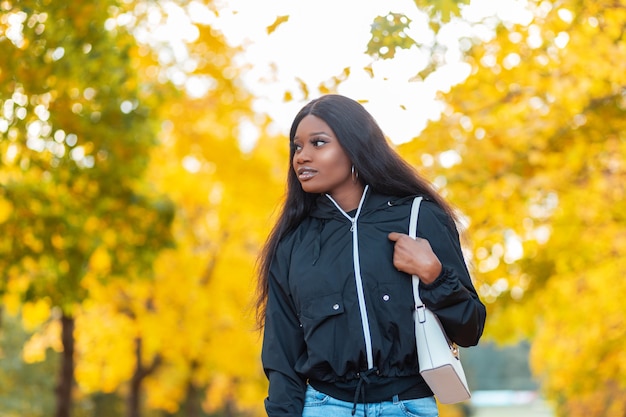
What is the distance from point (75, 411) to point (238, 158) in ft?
58.4

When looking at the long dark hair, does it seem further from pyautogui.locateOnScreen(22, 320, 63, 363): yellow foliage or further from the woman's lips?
pyautogui.locateOnScreen(22, 320, 63, 363): yellow foliage

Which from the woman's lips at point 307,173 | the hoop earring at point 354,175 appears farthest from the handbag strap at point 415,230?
the woman's lips at point 307,173

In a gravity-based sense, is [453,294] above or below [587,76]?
below

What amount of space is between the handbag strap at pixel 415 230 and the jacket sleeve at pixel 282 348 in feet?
1.48

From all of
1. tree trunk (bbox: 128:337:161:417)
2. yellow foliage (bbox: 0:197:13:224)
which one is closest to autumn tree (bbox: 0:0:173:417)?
yellow foliage (bbox: 0:197:13:224)

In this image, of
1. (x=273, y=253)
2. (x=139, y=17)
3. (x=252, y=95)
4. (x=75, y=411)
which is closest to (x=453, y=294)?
(x=273, y=253)

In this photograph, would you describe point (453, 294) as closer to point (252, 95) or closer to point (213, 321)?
point (252, 95)

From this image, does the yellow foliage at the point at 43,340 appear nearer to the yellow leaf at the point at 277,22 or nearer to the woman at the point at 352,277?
the yellow leaf at the point at 277,22

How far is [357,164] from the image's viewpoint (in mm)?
3381

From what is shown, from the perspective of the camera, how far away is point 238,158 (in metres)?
15.2

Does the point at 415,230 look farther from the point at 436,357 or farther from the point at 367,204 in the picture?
the point at 436,357

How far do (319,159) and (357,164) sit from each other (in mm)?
139

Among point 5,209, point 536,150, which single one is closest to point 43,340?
point 5,209

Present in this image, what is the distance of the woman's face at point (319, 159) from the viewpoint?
337 cm
